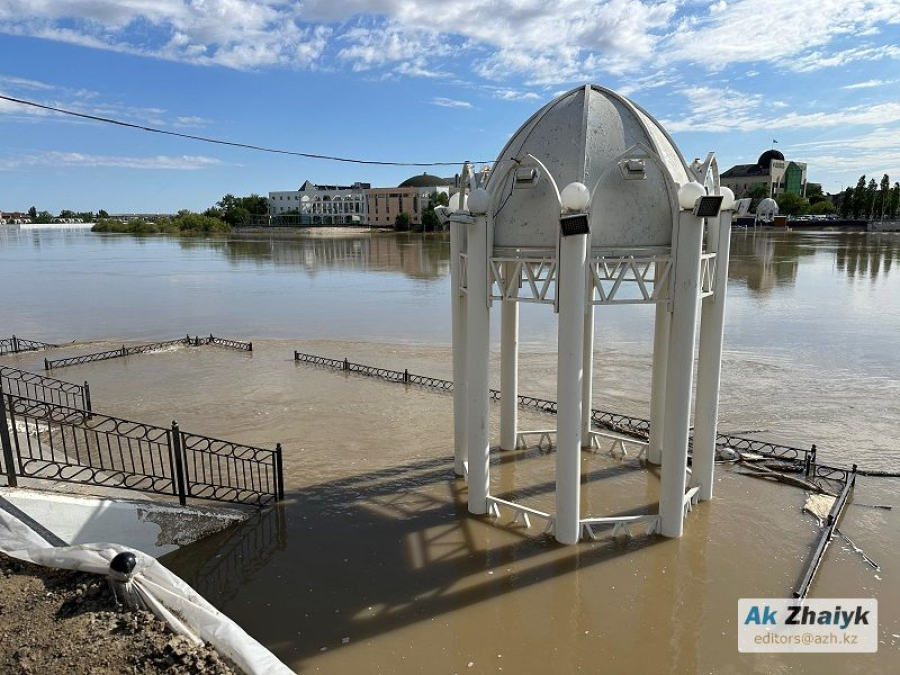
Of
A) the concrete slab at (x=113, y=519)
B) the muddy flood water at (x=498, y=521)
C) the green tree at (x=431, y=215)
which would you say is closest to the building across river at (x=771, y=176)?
the green tree at (x=431, y=215)

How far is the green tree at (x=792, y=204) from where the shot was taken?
118 metres

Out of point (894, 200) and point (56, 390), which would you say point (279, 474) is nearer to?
point (56, 390)

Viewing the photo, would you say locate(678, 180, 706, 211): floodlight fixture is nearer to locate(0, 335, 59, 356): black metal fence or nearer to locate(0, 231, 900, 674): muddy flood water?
locate(0, 231, 900, 674): muddy flood water

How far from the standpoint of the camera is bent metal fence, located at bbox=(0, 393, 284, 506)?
26.0 feet

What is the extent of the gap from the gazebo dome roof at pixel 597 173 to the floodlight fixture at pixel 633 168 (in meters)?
0.08

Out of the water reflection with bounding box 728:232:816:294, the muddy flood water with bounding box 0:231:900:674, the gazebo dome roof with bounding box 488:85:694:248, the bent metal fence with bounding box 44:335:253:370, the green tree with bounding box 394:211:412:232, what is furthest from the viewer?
the green tree with bounding box 394:211:412:232

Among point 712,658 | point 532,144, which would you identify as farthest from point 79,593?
point 532,144

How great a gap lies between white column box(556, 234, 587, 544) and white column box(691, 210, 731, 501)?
2445mm

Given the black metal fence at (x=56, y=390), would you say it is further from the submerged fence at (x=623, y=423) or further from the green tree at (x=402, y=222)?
the green tree at (x=402, y=222)

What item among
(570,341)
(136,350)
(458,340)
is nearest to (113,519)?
(458,340)

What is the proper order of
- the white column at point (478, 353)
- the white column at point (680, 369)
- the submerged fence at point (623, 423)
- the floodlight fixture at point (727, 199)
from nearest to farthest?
the white column at point (680, 369)
the white column at point (478, 353)
the floodlight fixture at point (727, 199)
the submerged fence at point (623, 423)

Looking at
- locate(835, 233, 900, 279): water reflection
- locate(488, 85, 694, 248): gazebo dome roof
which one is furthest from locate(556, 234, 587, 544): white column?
locate(835, 233, 900, 279): water reflection

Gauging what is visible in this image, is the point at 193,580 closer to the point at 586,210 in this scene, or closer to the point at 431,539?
the point at 431,539

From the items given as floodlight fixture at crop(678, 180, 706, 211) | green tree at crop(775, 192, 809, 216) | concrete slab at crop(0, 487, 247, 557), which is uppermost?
green tree at crop(775, 192, 809, 216)
